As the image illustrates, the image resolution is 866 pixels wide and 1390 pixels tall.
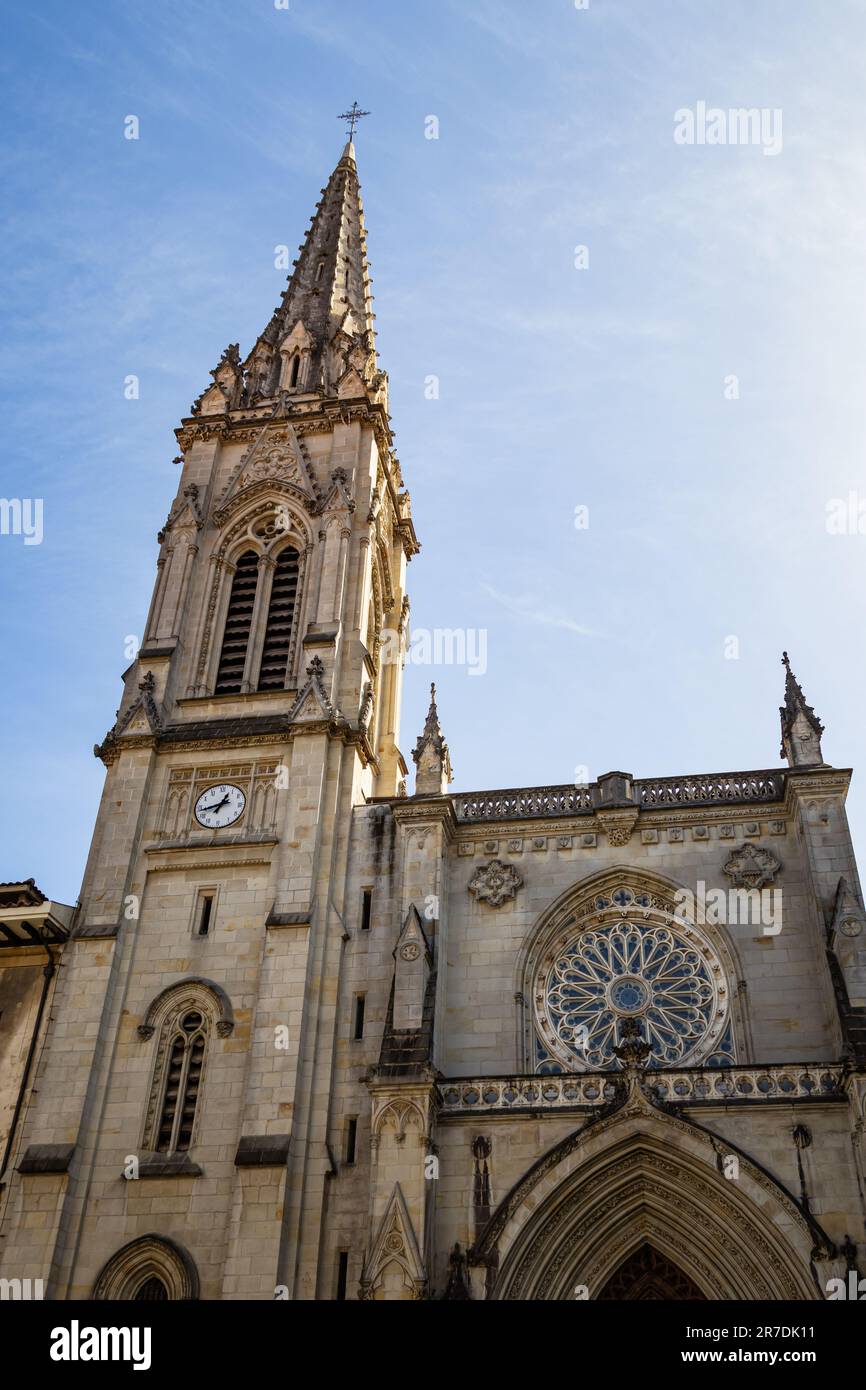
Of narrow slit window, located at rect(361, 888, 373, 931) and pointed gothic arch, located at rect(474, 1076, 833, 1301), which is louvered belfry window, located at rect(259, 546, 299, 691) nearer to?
narrow slit window, located at rect(361, 888, 373, 931)

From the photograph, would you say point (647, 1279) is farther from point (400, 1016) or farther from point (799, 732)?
point (799, 732)

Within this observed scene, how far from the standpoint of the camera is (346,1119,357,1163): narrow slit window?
2139 cm

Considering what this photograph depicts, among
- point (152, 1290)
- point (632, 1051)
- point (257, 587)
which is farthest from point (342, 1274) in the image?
point (257, 587)

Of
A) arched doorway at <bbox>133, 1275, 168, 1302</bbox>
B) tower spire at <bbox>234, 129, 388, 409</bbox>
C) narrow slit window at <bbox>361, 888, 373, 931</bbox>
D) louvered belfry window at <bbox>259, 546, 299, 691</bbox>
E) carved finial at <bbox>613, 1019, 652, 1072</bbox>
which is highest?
tower spire at <bbox>234, 129, 388, 409</bbox>

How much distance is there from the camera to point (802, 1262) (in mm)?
18469

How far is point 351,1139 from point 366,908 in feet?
14.5

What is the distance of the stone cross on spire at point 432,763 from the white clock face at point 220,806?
3.63 meters

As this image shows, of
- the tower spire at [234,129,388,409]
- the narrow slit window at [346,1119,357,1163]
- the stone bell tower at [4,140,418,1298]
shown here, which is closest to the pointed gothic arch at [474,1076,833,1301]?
the narrow slit window at [346,1119,357,1163]

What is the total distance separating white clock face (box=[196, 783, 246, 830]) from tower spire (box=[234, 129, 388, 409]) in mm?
11848

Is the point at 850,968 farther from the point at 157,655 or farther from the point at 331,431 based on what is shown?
the point at 331,431

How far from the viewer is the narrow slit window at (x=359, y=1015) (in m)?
22.8

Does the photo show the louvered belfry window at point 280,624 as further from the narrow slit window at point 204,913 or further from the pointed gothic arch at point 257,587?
the narrow slit window at point 204,913
